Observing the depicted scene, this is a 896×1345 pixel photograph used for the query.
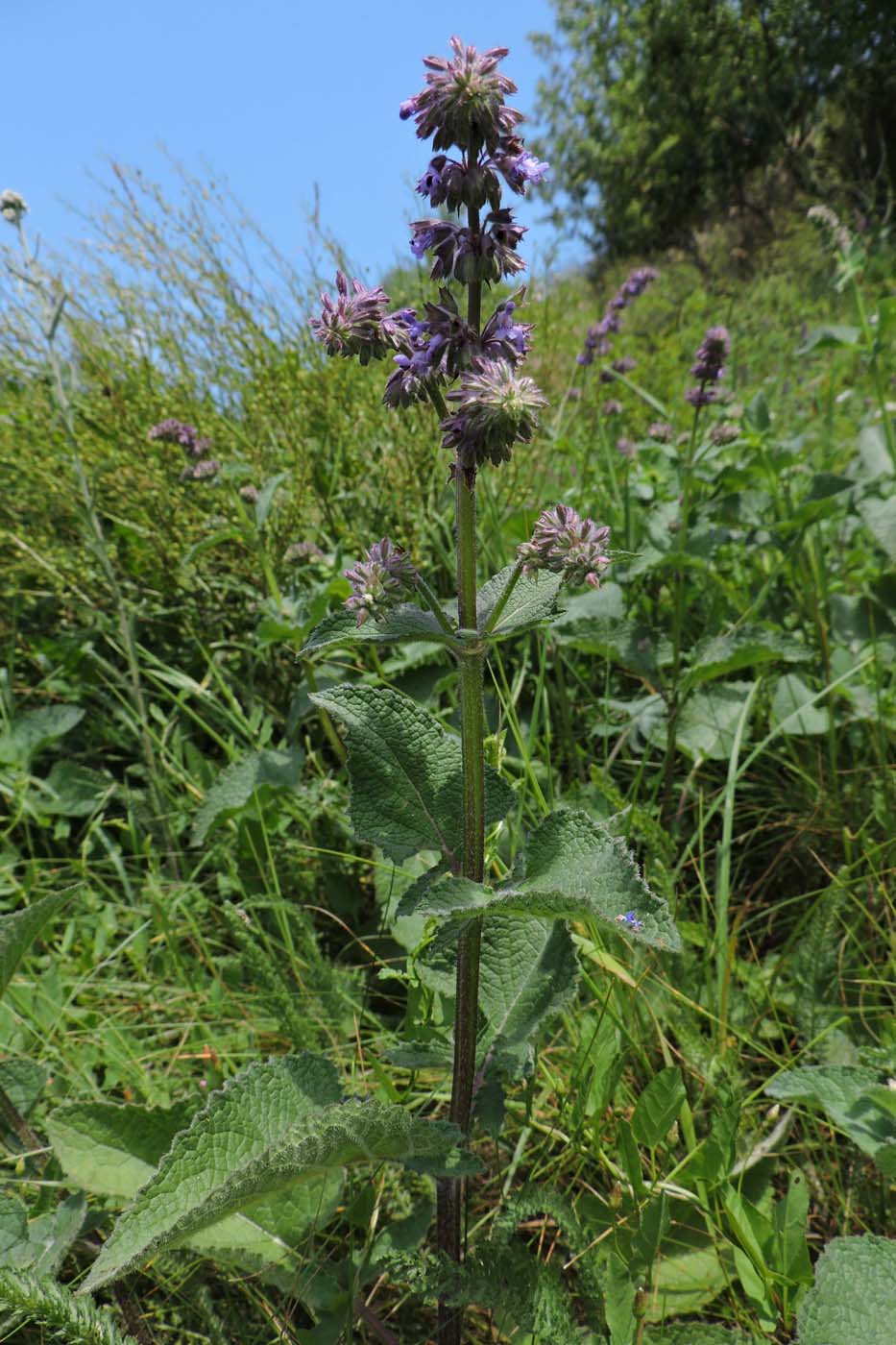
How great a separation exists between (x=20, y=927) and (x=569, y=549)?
0.94m

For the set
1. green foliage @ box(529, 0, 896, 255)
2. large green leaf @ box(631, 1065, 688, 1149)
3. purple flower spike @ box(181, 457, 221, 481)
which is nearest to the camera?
large green leaf @ box(631, 1065, 688, 1149)

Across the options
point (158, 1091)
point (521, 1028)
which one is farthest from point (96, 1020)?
point (521, 1028)

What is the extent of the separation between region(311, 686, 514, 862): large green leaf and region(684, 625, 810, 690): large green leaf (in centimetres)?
98

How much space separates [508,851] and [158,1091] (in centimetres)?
77

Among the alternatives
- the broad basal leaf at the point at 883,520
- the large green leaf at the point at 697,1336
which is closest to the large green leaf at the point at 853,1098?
the large green leaf at the point at 697,1336

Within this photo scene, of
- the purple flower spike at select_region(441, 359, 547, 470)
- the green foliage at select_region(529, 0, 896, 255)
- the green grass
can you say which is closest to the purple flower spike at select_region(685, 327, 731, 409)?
the green grass

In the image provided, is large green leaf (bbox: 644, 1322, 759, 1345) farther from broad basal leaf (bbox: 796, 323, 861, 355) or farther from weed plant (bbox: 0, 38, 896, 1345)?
broad basal leaf (bbox: 796, 323, 861, 355)

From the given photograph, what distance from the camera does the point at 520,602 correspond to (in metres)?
1.11

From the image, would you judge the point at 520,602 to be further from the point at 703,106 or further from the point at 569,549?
the point at 703,106

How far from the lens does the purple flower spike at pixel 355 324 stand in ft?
3.32

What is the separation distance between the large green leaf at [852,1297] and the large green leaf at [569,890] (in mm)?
507

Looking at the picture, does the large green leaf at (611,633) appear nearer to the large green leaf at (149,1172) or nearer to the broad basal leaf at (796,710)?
the broad basal leaf at (796,710)

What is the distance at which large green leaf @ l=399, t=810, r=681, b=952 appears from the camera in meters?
0.83

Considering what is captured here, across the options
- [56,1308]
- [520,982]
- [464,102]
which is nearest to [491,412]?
[464,102]
